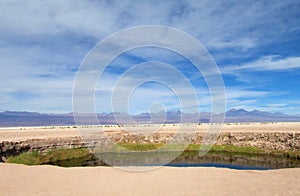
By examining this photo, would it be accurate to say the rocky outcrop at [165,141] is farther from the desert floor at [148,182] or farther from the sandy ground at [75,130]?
the desert floor at [148,182]

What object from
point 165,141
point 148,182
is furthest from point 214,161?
point 148,182

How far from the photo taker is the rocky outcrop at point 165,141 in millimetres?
31447

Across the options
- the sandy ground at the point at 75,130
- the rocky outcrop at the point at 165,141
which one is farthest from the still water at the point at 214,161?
the sandy ground at the point at 75,130

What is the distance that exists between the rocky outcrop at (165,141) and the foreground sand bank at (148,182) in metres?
12.5

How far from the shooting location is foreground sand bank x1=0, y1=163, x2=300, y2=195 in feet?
42.0

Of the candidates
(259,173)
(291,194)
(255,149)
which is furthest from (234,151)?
(291,194)

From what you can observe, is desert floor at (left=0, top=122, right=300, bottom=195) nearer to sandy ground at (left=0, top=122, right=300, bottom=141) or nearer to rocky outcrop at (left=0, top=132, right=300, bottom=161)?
rocky outcrop at (left=0, top=132, right=300, bottom=161)

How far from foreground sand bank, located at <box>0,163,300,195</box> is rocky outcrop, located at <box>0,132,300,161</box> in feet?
41.0

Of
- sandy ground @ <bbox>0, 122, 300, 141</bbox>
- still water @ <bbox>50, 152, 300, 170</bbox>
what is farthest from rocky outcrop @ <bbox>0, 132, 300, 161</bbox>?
sandy ground @ <bbox>0, 122, 300, 141</bbox>

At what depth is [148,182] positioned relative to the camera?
14664 mm

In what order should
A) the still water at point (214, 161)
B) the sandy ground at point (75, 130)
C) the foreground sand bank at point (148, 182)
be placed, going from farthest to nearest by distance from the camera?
the sandy ground at point (75, 130), the still water at point (214, 161), the foreground sand bank at point (148, 182)

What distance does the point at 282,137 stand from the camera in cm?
3600

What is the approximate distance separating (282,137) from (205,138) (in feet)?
33.0

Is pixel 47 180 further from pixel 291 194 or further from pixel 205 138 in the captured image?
pixel 205 138
